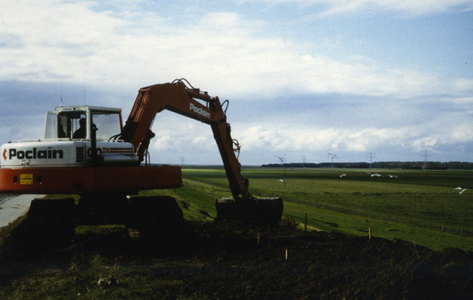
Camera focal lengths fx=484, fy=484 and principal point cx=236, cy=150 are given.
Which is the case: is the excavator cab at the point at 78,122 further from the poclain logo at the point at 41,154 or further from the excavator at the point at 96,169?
the poclain logo at the point at 41,154

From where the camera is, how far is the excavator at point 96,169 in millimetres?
13227

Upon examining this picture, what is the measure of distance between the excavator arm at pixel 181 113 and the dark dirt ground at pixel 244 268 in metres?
3.51

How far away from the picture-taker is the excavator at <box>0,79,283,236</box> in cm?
1323

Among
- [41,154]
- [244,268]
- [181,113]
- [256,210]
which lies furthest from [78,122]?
[256,210]

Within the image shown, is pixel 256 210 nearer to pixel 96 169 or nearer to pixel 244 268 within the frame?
pixel 244 268

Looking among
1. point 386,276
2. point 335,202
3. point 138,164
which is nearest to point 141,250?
point 138,164

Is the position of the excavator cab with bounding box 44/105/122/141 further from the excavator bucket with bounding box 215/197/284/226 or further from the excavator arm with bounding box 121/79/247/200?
the excavator bucket with bounding box 215/197/284/226

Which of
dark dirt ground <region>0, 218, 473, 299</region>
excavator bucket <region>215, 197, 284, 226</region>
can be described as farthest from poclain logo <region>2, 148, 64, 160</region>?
excavator bucket <region>215, 197, 284, 226</region>

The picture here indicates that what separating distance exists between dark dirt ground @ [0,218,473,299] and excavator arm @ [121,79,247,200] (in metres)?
3.51

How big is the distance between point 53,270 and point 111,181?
2.77m

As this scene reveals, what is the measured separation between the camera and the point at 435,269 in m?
12.7

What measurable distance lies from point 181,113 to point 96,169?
6.06 m

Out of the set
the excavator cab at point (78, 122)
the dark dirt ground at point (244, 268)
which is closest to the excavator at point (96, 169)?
the excavator cab at point (78, 122)

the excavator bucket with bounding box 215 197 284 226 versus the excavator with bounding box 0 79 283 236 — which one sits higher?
the excavator with bounding box 0 79 283 236
